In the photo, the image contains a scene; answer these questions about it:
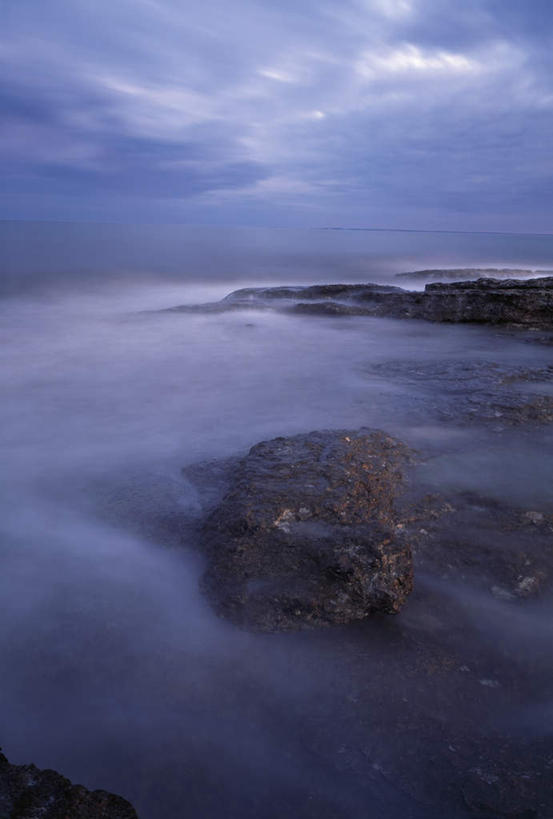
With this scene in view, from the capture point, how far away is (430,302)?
35.7 feet

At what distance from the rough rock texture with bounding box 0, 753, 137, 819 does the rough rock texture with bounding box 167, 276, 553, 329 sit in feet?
32.9

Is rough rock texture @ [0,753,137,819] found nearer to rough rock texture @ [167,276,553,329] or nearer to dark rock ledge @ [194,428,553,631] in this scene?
dark rock ledge @ [194,428,553,631]

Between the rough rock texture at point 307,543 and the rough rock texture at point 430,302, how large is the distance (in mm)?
7630

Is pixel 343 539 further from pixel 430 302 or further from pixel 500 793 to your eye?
pixel 430 302

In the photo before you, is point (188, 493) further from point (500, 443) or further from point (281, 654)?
point (500, 443)

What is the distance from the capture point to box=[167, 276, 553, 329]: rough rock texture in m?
9.92

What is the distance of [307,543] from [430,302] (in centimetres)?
909

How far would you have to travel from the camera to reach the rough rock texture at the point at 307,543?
8.12 ft

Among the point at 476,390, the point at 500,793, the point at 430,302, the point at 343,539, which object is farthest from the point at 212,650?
the point at 430,302

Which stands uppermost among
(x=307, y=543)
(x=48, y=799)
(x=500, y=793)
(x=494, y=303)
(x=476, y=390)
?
(x=494, y=303)

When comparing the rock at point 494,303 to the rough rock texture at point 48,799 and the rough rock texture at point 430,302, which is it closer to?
the rough rock texture at point 430,302

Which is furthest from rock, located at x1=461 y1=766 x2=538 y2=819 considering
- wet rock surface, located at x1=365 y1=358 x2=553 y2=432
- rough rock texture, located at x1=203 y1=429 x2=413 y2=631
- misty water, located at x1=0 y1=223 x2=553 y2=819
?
wet rock surface, located at x1=365 y1=358 x2=553 y2=432

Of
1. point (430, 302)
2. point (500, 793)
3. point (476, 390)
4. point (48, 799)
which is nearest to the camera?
point (48, 799)

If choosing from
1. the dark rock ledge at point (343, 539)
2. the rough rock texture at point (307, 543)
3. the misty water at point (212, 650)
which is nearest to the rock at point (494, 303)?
the misty water at point (212, 650)
